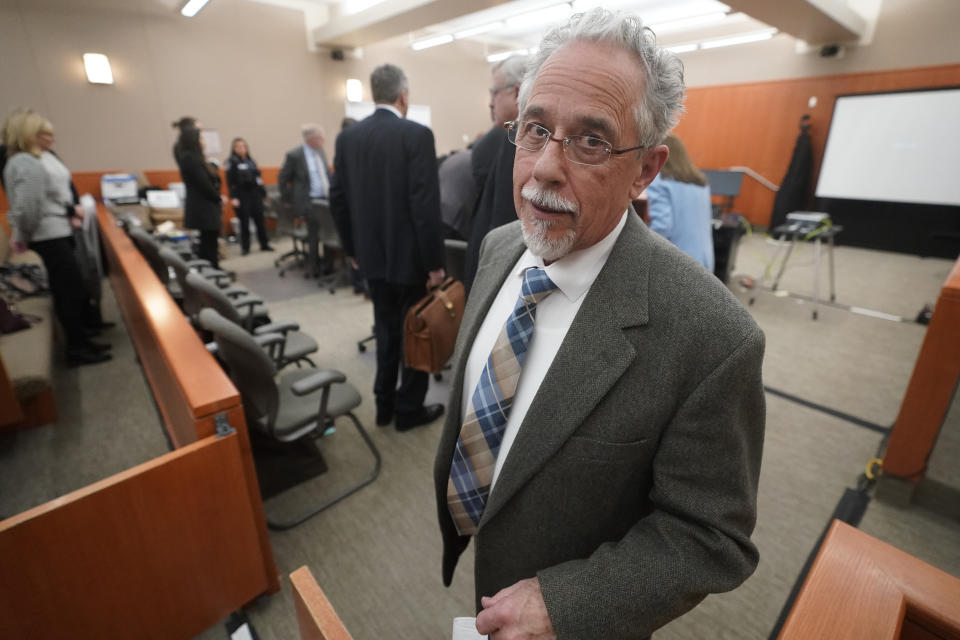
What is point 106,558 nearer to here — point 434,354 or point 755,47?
point 434,354

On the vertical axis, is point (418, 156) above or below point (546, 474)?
above

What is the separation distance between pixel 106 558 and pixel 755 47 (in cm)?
1038

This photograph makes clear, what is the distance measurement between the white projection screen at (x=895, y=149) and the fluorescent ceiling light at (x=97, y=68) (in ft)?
33.8

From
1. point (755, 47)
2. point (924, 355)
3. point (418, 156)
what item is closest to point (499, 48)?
point (755, 47)

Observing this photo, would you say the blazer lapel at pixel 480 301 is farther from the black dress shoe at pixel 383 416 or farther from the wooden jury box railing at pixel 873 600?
the black dress shoe at pixel 383 416

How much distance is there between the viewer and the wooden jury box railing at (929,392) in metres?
1.71

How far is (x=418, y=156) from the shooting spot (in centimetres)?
205

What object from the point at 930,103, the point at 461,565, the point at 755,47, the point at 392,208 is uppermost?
the point at 755,47

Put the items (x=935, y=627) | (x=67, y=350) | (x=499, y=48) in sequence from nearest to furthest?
1. (x=935, y=627)
2. (x=67, y=350)
3. (x=499, y=48)

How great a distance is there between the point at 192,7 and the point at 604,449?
7.41m

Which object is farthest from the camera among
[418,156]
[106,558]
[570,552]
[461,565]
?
[418,156]

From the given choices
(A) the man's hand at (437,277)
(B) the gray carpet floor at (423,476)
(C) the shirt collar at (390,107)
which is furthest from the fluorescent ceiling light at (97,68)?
(A) the man's hand at (437,277)

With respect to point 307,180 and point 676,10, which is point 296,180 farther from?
point 676,10

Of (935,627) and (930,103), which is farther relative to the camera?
(930,103)
